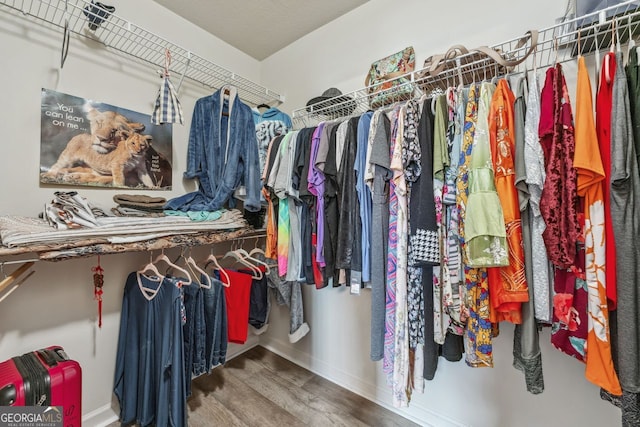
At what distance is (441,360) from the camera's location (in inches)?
56.3

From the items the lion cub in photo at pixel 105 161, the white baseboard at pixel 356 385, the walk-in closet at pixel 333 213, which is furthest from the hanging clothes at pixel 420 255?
the lion cub in photo at pixel 105 161

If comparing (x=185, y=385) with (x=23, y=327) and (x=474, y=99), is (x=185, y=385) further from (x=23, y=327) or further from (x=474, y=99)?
(x=474, y=99)

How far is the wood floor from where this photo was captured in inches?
59.3

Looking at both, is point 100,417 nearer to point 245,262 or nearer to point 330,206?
point 245,262

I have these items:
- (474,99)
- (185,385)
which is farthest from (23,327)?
(474,99)

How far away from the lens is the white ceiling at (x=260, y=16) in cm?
172

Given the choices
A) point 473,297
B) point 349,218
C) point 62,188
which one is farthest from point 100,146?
point 473,297

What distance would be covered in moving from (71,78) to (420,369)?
216 centimetres

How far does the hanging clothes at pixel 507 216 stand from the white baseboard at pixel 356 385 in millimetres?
990

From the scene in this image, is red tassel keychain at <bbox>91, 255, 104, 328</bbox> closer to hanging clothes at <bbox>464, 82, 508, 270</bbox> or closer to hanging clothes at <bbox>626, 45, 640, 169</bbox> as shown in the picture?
hanging clothes at <bbox>464, 82, 508, 270</bbox>

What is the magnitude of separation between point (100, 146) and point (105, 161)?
0.27 feet

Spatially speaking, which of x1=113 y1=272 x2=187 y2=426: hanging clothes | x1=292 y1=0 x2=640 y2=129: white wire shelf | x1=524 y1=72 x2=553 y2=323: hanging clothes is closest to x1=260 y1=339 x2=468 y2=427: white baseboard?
x1=113 y1=272 x2=187 y2=426: hanging clothes

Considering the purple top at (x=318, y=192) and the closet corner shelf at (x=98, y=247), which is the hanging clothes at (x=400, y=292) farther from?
the closet corner shelf at (x=98, y=247)

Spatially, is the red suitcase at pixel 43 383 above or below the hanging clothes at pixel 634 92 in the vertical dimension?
below
